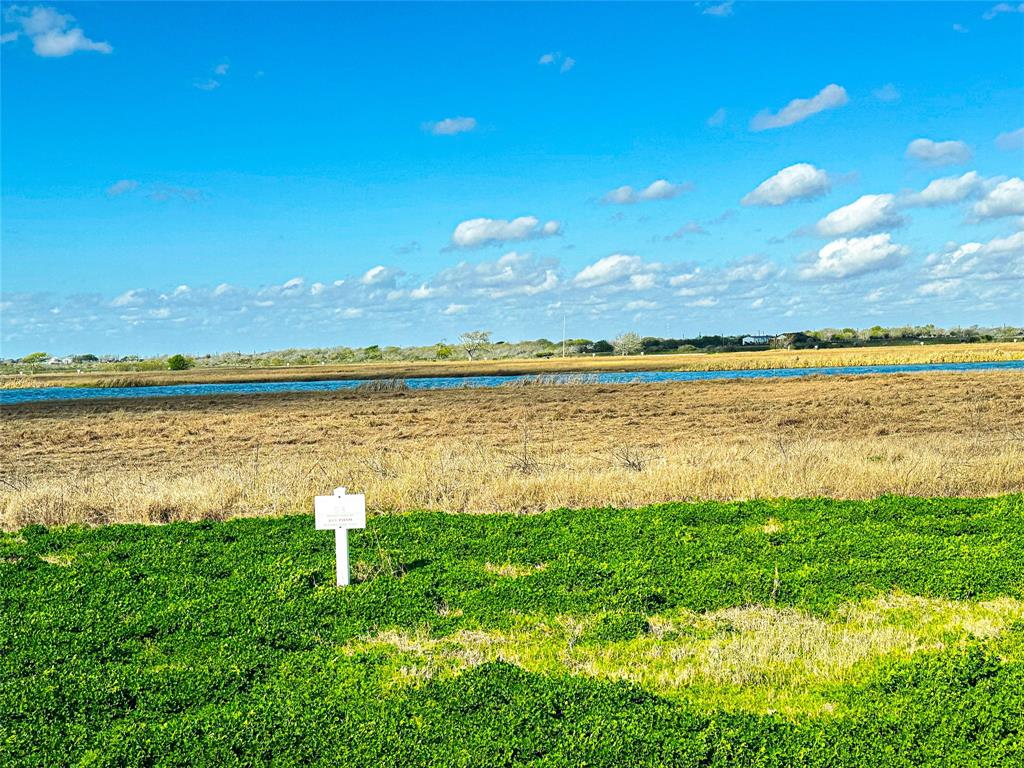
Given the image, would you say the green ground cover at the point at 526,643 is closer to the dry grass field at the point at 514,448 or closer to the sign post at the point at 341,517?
the sign post at the point at 341,517

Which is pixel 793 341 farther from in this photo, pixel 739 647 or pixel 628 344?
pixel 739 647

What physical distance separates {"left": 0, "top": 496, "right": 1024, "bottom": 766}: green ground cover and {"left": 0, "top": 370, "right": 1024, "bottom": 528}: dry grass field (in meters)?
2.16

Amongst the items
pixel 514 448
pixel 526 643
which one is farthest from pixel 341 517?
pixel 514 448

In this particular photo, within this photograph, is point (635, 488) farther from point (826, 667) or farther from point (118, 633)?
point (118, 633)

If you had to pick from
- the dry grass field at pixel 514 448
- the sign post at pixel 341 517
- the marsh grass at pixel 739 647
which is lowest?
the marsh grass at pixel 739 647

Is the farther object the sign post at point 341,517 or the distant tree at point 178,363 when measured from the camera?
the distant tree at point 178,363

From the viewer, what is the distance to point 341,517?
Result: 9.80 m

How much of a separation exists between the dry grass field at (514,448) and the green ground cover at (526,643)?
2.16 meters

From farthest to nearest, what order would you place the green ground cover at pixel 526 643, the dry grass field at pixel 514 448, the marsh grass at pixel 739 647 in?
1. the dry grass field at pixel 514 448
2. the marsh grass at pixel 739 647
3. the green ground cover at pixel 526 643

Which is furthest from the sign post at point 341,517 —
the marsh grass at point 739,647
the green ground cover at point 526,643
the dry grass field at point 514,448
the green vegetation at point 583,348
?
the green vegetation at point 583,348

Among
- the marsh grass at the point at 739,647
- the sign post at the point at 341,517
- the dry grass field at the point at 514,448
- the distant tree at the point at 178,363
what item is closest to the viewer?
→ the marsh grass at the point at 739,647

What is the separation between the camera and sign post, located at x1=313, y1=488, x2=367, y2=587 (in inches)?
384

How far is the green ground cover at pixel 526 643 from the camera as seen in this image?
6.06m

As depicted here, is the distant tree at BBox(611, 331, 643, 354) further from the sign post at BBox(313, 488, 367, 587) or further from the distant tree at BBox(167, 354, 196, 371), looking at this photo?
the sign post at BBox(313, 488, 367, 587)
